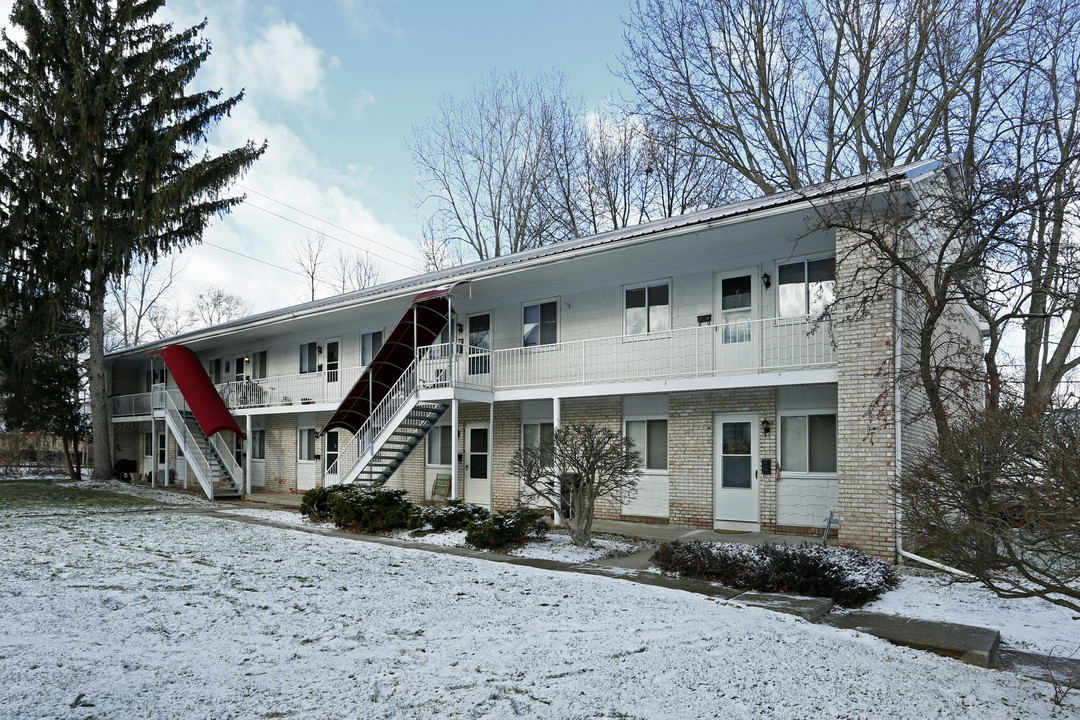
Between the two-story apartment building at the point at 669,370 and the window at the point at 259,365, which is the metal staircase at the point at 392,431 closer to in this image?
the two-story apartment building at the point at 669,370

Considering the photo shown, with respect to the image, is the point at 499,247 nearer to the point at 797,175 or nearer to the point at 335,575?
the point at 797,175

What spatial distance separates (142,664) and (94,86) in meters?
25.0

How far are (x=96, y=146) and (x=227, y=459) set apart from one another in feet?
37.7

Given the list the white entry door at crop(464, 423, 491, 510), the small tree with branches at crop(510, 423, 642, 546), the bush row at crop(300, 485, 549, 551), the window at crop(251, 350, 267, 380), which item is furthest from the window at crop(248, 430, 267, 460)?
the small tree with branches at crop(510, 423, 642, 546)

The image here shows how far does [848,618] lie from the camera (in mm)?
7223

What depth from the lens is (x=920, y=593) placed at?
845 cm

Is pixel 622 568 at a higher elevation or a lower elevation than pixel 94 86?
lower

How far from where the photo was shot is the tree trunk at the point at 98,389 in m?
25.8

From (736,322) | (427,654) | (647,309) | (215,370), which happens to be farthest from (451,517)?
(215,370)

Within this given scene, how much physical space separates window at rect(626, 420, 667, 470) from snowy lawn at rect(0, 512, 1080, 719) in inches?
259

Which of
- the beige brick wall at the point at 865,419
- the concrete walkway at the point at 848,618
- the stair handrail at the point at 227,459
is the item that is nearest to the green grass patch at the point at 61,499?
the stair handrail at the point at 227,459

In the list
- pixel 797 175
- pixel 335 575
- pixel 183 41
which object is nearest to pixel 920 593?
pixel 335 575

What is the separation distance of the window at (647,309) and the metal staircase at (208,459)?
44.3 feet

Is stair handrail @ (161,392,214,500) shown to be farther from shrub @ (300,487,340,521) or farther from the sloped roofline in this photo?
shrub @ (300,487,340,521)
